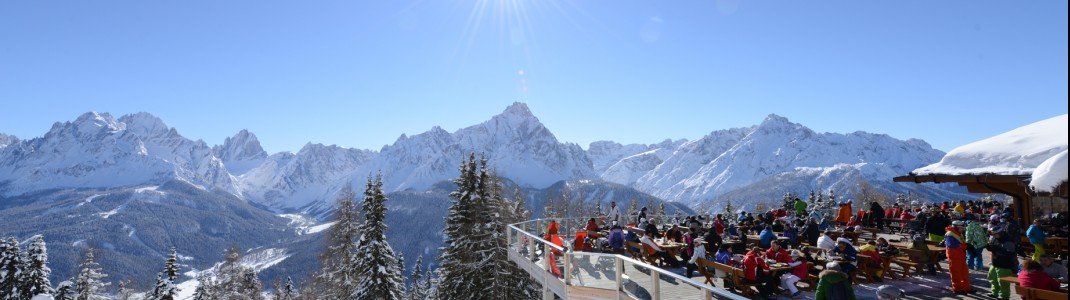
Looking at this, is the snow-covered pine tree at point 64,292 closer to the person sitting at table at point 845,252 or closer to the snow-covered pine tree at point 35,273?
the snow-covered pine tree at point 35,273

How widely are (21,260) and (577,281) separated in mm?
31661

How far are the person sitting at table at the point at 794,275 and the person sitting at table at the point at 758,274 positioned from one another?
1.05 ft

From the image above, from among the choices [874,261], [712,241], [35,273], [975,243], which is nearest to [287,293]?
[35,273]

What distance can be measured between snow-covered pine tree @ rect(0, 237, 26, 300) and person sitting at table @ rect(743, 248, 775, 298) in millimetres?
34838

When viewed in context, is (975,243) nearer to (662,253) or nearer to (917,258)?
(917,258)

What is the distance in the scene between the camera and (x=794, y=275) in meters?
11.9

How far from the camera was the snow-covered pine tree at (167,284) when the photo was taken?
31.7 meters

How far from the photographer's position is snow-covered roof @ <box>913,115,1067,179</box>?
1313cm

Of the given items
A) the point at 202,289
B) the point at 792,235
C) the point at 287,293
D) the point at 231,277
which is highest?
the point at 792,235

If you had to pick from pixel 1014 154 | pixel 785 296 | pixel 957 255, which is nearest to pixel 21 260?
pixel 785 296

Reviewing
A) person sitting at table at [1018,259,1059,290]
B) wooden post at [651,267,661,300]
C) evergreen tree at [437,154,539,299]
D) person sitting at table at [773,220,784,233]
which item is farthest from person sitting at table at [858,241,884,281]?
evergreen tree at [437,154,539,299]

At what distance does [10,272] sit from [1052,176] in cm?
3987

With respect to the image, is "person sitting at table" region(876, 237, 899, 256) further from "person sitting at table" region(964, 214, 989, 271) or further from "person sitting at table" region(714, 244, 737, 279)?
"person sitting at table" region(714, 244, 737, 279)

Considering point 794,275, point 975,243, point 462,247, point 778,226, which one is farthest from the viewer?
point 462,247
